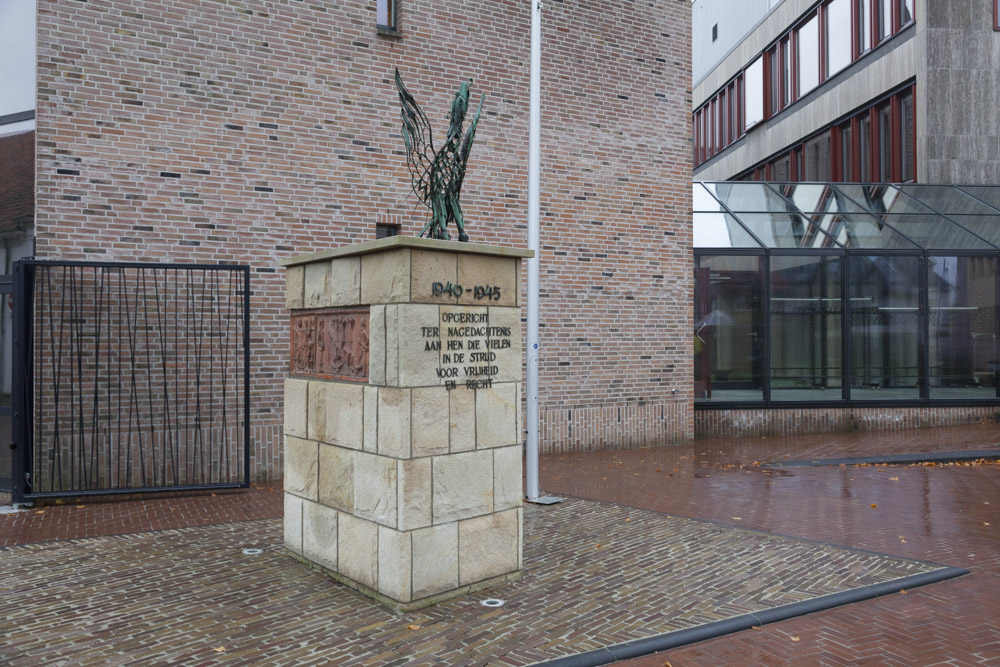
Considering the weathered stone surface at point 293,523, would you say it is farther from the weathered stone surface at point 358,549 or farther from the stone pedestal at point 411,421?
the weathered stone surface at point 358,549

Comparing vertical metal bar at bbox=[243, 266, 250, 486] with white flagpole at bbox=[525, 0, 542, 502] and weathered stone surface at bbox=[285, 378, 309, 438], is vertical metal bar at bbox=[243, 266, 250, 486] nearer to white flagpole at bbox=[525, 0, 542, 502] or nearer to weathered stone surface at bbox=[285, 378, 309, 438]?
weathered stone surface at bbox=[285, 378, 309, 438]

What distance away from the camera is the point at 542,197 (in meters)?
12.7

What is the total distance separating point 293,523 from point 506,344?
235 cm

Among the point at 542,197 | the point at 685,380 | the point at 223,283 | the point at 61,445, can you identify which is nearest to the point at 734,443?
the point at 685,380

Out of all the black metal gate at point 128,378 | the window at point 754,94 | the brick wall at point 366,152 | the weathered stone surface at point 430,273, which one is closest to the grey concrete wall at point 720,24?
the window at point 754,94

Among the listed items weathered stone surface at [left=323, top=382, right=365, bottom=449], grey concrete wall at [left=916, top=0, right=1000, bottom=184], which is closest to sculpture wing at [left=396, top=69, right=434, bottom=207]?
weathered stone surface at [left=323, top=382, right=365, bottom=449]

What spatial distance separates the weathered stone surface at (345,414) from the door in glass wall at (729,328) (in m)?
9.91

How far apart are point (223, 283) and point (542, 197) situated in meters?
5.00

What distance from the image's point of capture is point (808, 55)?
2495 centimetres

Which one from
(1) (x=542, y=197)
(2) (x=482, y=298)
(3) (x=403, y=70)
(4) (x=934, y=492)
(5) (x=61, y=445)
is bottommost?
(4) (x=934, y=492)

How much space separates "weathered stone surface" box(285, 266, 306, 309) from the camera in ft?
22.6

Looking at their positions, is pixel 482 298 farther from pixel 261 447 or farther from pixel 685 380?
pixel 685 380

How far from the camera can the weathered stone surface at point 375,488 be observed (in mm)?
5621

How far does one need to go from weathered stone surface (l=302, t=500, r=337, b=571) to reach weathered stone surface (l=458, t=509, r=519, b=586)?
104 cm
